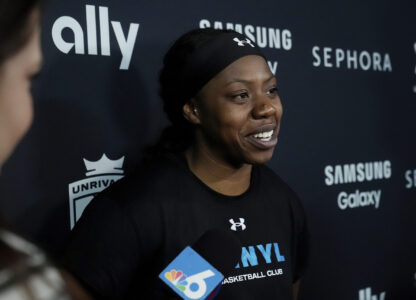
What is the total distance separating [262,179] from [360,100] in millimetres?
926

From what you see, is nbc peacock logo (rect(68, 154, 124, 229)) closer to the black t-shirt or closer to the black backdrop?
the black backdrop

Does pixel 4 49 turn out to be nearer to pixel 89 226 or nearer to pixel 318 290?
pixel 89 226

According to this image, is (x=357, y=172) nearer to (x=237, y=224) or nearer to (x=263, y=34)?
(x=263, y=34)

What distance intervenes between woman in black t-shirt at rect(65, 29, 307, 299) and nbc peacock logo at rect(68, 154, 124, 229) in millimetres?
170

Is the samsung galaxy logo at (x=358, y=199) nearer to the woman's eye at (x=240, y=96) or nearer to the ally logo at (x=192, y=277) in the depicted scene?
the woman's eye at (x=240, y=96)

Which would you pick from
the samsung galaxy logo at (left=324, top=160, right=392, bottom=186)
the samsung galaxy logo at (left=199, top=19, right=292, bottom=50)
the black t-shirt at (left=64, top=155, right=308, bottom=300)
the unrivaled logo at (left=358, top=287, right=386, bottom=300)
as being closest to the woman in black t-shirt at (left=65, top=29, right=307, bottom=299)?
the black t-shirt at (left=64, top=155, right=308, bottom=300)

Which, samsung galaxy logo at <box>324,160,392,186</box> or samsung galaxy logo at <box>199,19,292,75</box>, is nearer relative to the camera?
samsung galaxy logo at <box>199,19,292,75</box>

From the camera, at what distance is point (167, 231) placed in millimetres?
980

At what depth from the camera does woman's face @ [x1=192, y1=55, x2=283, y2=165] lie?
106cm

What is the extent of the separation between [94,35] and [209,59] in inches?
15.1

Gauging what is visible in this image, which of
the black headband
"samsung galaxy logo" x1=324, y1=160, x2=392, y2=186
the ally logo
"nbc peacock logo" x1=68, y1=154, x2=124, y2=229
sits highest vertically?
the black headband

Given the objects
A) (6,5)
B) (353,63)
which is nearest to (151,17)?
(353,63)

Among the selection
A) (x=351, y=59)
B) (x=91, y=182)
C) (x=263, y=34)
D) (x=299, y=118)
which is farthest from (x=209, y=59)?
(x=351, y=59)

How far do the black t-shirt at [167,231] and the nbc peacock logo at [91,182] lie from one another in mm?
258
